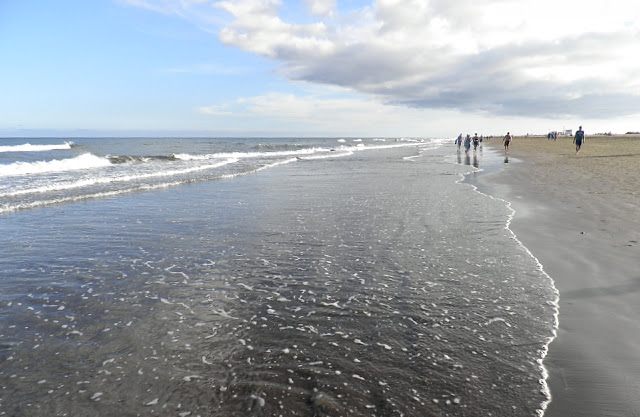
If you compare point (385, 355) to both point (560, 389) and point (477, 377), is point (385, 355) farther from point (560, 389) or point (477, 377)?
point (560, 389)

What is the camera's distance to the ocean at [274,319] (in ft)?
10.5

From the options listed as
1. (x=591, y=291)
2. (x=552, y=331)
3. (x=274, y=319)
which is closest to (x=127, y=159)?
(x=274, y=319)

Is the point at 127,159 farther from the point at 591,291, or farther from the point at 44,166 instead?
the point at 591,291

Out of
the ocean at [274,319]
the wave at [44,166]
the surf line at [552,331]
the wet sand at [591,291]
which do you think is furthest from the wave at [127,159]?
the surf line at [552,331]

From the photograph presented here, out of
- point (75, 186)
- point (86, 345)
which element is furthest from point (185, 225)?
point (75, 186)

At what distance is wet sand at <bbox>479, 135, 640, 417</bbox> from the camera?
326cm

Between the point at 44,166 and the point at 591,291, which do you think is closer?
the point at 591,291

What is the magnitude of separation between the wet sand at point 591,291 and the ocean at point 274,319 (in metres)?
0.24

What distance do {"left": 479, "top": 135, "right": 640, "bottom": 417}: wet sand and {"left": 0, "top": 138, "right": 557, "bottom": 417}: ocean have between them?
0.24 meters

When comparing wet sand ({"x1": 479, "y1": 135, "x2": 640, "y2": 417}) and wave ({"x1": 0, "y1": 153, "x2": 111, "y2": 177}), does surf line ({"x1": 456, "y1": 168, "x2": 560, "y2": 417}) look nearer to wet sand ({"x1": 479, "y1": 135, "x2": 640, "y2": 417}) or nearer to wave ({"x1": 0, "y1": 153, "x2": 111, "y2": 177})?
wet sand ({"x1": 479, "y1": 135, "x2": 640, "y2": 417})

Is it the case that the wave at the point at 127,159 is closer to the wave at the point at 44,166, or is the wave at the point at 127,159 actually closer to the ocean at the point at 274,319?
the wave at the point at 44,166

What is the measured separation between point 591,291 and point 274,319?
4.65 m

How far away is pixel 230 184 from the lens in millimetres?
19031

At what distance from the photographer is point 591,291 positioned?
533 cm
